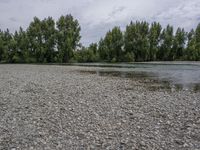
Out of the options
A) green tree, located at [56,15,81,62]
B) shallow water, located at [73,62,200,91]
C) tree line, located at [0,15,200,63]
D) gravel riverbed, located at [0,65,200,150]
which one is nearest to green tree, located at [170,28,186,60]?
tree line, located at [0,15,200,63]

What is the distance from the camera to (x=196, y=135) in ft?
24.5

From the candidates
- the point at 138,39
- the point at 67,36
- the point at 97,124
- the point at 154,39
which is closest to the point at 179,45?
the point at 154,39

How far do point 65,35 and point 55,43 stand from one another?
5134 mm

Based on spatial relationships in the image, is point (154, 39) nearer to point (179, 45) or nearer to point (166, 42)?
point (166, 42)

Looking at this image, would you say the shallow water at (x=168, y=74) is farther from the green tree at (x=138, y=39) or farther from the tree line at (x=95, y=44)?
the green tree at (x=138, y=39)

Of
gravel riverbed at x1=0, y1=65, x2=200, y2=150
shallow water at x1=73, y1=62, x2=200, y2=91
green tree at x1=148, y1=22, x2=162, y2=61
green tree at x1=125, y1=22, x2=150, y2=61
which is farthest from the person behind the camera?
green tree at x1=148, y1=22, x2=162, y2=61

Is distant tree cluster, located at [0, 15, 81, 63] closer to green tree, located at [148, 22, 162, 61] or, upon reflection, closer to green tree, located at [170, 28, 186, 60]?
green tree, located at [148, 22, 162, 61]

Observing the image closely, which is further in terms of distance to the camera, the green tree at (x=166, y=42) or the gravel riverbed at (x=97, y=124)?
the green tree at (x=166, y=42)

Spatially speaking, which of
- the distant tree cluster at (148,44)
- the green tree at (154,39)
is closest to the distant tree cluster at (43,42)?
the distant tree cluster at (148,44)

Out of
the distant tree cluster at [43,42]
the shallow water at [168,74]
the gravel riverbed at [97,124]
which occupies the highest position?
the distant tree cluster at [43,42]

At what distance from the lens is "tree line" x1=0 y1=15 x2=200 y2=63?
82.1m

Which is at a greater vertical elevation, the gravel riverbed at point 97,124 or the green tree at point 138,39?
the green tree at point 138,39

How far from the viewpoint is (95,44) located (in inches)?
4151

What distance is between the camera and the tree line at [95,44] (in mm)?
82062
